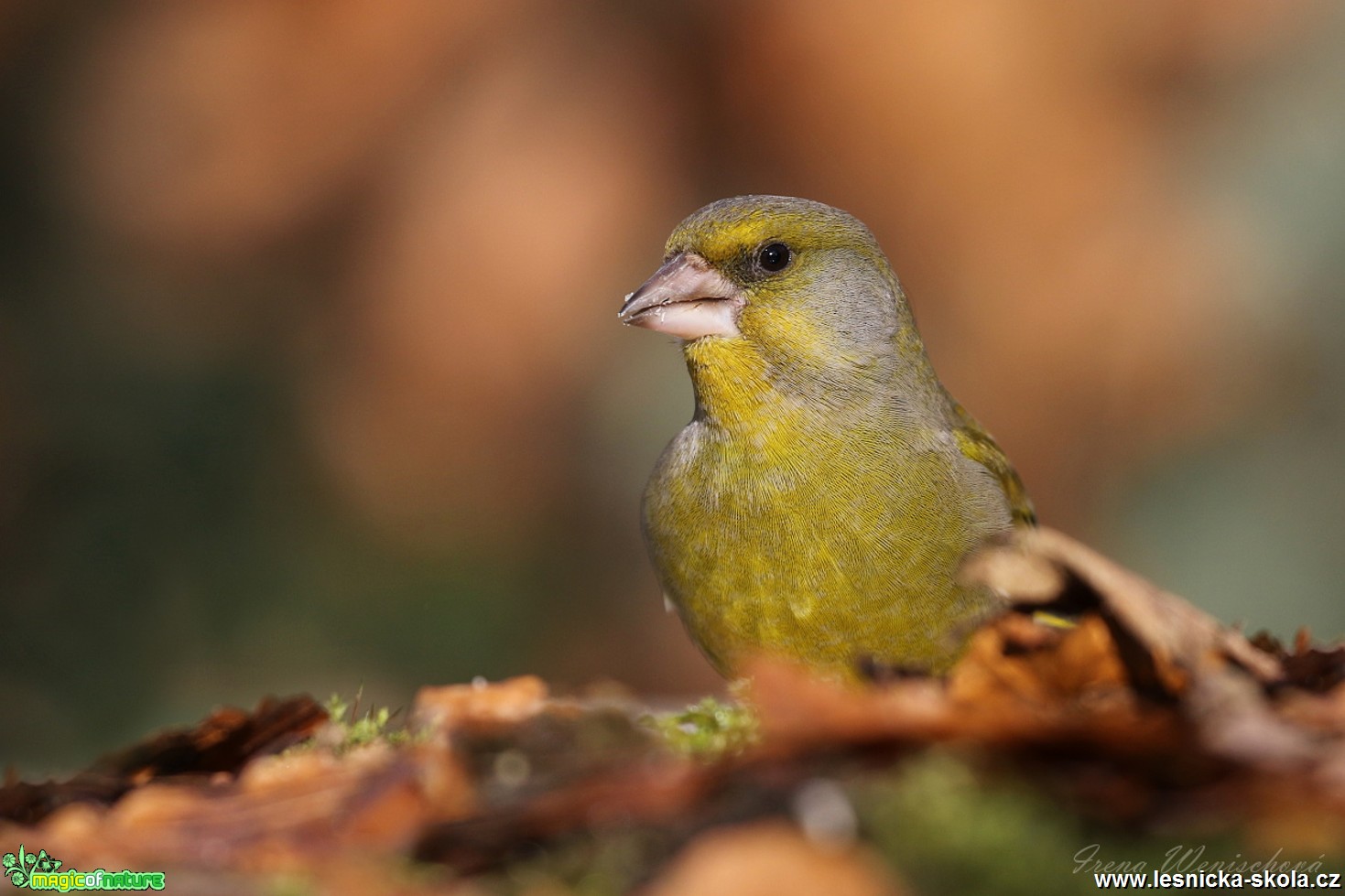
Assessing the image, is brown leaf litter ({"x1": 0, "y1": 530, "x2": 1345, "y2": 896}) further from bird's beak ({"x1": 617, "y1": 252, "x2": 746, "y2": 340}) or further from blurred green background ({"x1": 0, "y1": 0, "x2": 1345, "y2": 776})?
blurred green background ({"x1": 0, "y1": 0, "x2": 1345, "y2": 776})

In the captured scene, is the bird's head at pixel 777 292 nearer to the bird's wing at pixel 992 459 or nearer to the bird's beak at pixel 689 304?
the bird's beak at pixel 689 304

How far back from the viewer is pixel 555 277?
799 cm

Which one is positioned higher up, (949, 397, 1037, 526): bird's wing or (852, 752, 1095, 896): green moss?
(852, 752, 1095, 896): green moss

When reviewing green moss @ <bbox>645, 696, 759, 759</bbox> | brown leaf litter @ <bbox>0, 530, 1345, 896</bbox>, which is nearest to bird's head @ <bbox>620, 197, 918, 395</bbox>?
green moss @ <bbox>645, 696, 759, 759</bbox>

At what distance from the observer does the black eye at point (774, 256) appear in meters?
3.96

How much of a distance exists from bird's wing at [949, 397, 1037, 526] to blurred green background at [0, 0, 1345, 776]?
3.16 m

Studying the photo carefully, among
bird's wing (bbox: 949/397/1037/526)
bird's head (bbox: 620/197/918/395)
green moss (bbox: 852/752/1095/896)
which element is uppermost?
bird's head (bbox: 620/197/918/395)

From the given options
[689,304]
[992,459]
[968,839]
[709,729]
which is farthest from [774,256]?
[968,839]

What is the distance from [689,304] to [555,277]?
420 cm

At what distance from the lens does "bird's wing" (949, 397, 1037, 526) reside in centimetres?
396

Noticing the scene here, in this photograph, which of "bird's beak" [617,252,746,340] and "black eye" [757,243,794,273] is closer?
"bird's beak" [617,252,746,340]

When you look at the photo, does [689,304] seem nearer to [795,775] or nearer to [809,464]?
[809,464]

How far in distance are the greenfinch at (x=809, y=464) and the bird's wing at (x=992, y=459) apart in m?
0.01

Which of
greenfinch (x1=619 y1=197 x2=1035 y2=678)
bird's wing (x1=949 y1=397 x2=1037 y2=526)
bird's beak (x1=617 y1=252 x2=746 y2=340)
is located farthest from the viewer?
bird's wing (x1=949 y1=397 x2=1037 y2=526)
